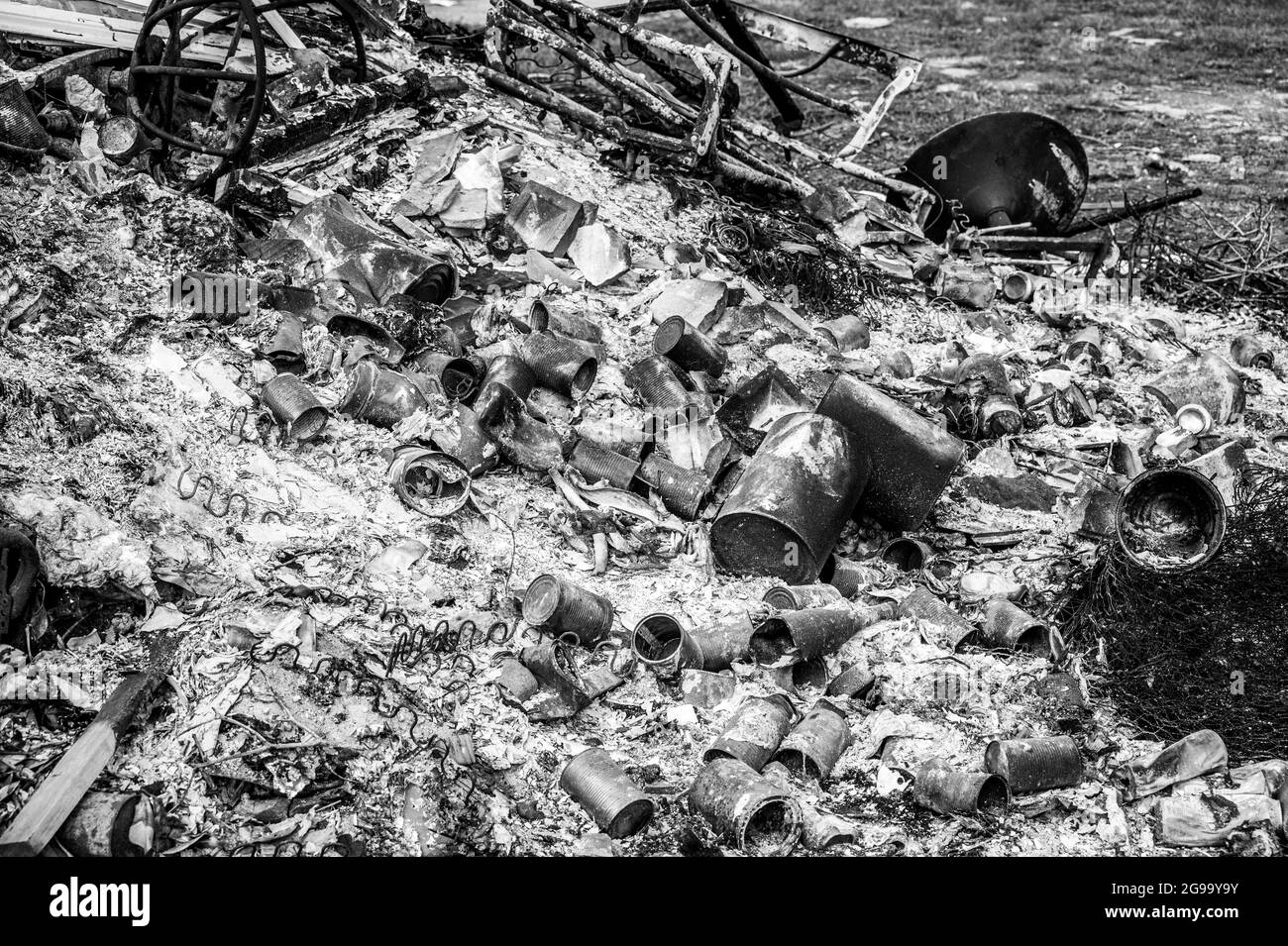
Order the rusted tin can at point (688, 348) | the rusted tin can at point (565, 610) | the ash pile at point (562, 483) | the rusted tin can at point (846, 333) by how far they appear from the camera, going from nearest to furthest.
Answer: the ash pile at point (562, 483), the rusted tin can at point (565, 610), the rusted tin can at point (688, 348), the rusted tin can at point (846, 333)

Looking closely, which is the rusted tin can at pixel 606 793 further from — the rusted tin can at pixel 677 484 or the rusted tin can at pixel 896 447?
the rusted tin can at pixel 896 447

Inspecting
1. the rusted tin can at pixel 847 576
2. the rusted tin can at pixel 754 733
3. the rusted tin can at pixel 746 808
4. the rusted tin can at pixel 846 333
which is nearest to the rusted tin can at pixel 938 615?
the rusted tin can at pixel 847 576

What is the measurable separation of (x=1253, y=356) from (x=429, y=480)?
439 cm

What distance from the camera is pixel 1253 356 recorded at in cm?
530

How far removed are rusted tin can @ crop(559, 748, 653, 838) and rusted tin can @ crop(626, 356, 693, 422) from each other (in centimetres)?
166

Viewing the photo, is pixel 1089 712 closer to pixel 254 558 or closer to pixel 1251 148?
pixel 254 558

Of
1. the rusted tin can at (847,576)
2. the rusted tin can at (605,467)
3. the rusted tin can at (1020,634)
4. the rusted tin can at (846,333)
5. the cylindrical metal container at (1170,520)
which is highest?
the cylindrical metal container at (1170,520)

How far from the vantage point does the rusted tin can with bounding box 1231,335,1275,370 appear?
5309mm

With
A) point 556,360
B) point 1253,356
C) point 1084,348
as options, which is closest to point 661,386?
point 556,360

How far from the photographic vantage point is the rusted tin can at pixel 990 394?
14.9 ft

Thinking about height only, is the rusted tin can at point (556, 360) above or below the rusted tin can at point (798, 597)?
above

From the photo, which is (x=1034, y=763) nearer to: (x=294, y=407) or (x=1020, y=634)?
(x=1020, y=634)

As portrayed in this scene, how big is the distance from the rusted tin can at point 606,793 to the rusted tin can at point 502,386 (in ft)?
4.98

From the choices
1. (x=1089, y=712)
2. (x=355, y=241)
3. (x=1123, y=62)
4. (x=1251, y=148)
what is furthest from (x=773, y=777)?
(x=1123, y=62)
